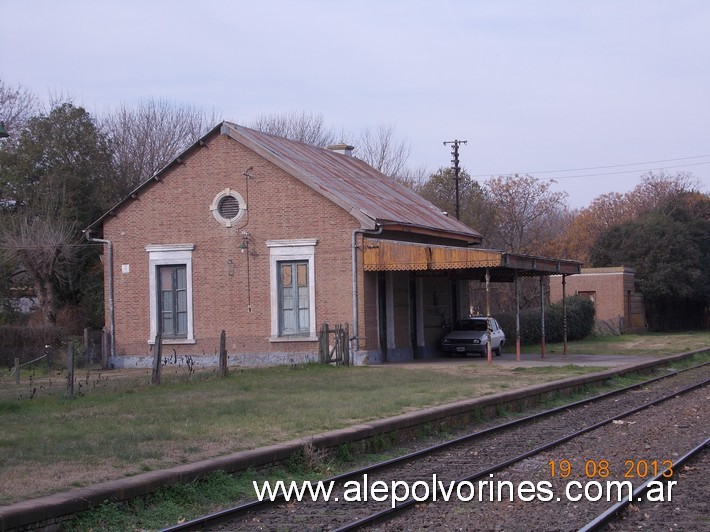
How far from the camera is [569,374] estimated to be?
22.3 m

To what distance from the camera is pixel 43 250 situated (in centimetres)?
3641

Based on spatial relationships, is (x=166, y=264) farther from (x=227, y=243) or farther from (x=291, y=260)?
(x=291, y=260)

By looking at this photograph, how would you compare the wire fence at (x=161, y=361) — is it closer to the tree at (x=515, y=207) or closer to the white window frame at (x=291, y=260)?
the white window frame at (x=291, y=260)

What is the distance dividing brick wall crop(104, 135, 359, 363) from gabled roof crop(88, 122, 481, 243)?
326 millimetres

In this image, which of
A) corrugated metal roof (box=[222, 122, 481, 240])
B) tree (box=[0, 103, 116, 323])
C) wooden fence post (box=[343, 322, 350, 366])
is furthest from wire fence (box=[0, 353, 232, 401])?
tree (box=[0, 103, 116, 323])

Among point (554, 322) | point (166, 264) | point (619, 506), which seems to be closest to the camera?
point (619, 506)

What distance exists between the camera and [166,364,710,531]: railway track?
8.47m

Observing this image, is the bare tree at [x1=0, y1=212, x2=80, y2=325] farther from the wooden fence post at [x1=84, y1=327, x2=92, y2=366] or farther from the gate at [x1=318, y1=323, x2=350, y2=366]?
the gate at [x1=318, y1=323, x2=350, y2=366]

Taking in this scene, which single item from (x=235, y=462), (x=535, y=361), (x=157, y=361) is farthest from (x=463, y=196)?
(x=235, y=462)

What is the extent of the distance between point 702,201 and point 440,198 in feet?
67.9

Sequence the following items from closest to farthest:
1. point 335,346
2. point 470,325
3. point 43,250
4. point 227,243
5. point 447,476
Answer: point 447,476, point 335,346, point 227,243, point 470,325, point 43,250

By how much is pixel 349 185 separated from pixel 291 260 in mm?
4072

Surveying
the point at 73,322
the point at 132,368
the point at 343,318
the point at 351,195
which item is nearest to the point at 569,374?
the point at 343,318

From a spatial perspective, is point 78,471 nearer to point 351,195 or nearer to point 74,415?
point 74,415
